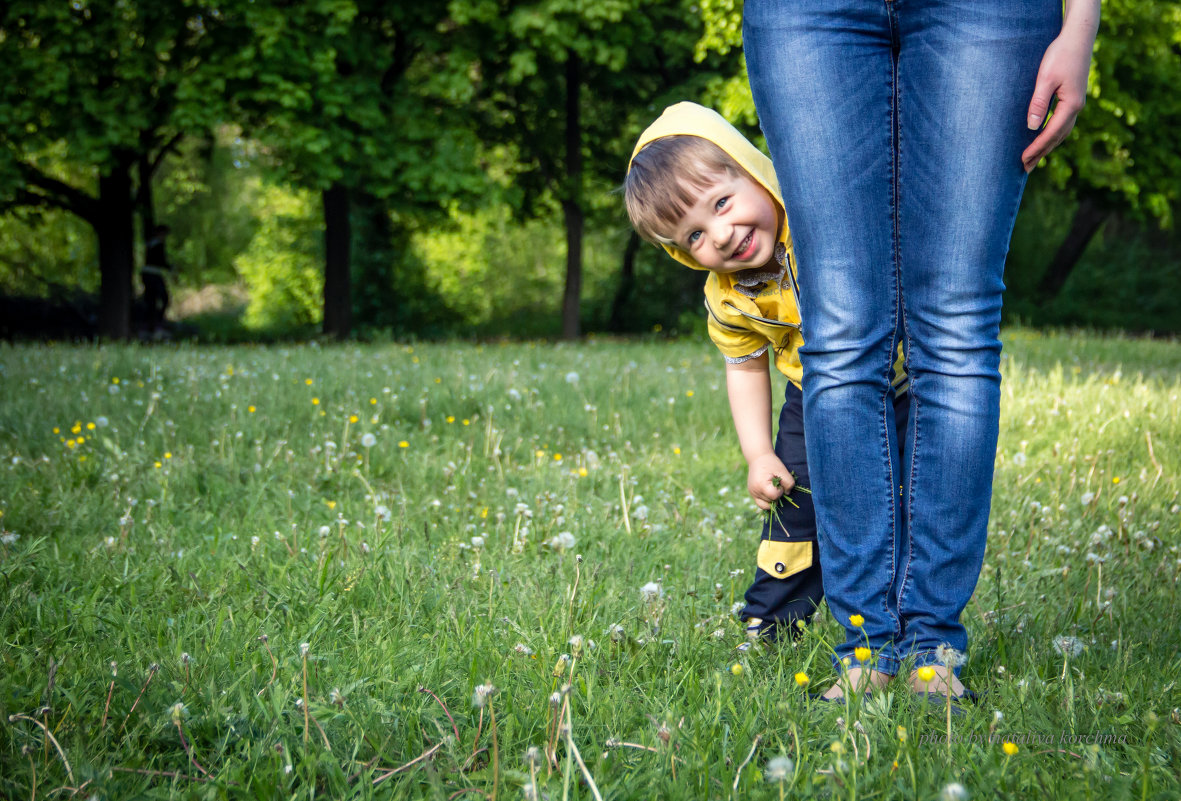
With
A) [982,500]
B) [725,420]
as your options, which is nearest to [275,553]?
[982,500]

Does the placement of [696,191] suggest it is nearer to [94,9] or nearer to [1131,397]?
[1131,397]

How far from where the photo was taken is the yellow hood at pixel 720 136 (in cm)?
210

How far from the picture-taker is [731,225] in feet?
6.75

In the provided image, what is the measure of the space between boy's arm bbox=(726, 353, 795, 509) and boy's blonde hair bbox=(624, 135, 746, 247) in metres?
0.41

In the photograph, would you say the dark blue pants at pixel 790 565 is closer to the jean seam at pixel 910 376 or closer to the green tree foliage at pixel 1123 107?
the jean seam at pixel 910 376

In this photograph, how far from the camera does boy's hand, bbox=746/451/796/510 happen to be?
2.15 m

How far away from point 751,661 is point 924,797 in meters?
0.65

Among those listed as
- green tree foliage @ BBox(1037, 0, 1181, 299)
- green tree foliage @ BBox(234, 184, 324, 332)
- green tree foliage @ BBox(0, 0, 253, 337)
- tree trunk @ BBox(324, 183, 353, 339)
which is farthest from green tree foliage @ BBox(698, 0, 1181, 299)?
green tree foliage @ BBox(234, 184, 324, 332)

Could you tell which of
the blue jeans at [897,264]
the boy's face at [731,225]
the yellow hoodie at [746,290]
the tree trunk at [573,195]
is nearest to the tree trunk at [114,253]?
the tree trunk at [573,195]

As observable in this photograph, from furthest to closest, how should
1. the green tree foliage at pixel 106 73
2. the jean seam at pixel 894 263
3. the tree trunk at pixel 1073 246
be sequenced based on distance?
the tree trunk at pixel 1073 246, the green tree foliage at pixel 106 73, the jean seam at pixel 894 263

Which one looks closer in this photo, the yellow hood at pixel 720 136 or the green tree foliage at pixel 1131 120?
the yellow hood at pixel 720 136

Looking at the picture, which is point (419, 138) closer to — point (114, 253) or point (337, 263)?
point (337, 263)

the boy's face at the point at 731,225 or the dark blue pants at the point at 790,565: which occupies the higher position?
the boy's face at the point at 731,225

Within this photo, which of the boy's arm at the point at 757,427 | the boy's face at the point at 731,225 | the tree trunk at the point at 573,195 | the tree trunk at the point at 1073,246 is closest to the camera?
the boy's face at the point at 731,225
